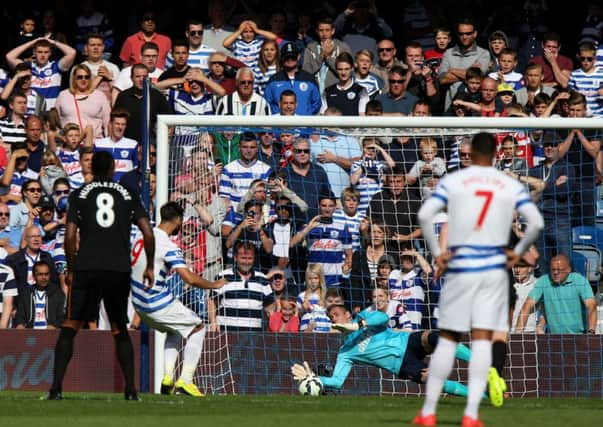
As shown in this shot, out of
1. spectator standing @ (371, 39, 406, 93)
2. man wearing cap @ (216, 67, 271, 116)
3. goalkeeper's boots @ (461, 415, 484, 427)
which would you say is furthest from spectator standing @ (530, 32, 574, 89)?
goalkeeper's boots @ (461, 415, 484, 427)

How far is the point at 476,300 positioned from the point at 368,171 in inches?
272

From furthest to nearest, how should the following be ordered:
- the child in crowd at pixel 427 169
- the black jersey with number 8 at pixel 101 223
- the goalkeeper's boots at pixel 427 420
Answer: the child in crowd at pixel 427 169
the black jersey with number 8 at pixel 101 223
the goalkeeper's boots at pixel 427 420

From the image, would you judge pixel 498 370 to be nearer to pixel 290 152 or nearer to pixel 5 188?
pixel 290 152

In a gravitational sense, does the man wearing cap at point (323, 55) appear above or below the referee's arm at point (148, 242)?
above

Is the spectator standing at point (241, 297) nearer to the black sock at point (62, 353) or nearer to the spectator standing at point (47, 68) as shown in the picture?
the black sock at point (62, 353)

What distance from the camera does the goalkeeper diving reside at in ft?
42.6

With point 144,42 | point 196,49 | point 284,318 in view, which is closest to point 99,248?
point 284,318

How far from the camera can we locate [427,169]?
Answer: 1543 centimetres

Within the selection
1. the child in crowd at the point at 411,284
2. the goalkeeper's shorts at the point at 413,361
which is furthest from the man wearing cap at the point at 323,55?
the goalkeeper's shorts at the point at 413,361

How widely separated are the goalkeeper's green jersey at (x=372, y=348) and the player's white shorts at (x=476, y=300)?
4213 mm

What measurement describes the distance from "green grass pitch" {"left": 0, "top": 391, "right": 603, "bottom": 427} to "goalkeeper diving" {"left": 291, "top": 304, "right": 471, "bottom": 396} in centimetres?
53

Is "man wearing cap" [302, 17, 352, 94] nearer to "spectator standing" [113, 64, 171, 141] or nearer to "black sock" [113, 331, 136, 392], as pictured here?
"spectator standing" [113, 64, 171, 141]

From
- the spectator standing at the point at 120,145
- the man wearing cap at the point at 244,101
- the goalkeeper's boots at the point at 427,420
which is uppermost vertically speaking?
the man wearing cap at the point at 244,101

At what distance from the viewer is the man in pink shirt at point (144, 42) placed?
61.9 ft
